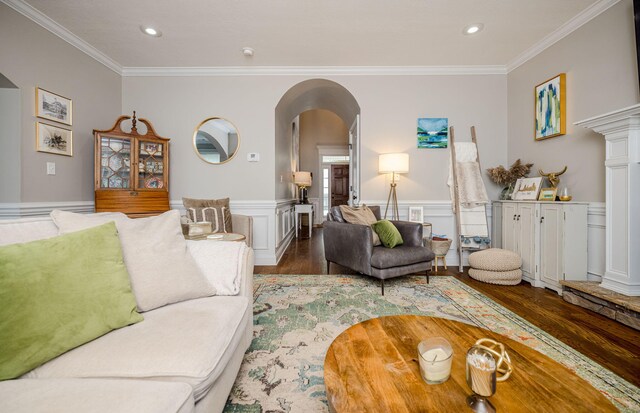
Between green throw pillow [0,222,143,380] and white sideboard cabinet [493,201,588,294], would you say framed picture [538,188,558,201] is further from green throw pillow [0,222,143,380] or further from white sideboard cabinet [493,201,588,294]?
green throw pillow [0,222,143,380]

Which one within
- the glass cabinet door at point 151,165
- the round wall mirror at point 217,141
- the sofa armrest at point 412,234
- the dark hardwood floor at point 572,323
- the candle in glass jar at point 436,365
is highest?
the round wall mirror at point 217,141

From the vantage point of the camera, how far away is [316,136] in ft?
26.3

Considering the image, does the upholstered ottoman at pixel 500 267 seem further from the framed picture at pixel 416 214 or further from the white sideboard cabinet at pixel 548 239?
the framed picture at pixel 416 214

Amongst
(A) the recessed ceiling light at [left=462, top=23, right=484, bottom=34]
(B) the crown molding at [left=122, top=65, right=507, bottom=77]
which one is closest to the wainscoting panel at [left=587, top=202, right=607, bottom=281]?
(A) the recessed ceiling light at [left=462, top=23, right=484, bottom=34]

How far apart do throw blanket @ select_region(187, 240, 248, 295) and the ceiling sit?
2.24 meters

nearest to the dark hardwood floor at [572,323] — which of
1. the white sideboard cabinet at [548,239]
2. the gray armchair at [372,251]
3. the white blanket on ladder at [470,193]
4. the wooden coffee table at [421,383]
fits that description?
the white sideboard cabinet at [548,239]

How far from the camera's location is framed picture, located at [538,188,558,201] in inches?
110

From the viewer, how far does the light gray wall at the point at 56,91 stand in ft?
8.07

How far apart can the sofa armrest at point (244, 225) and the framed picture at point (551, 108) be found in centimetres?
353

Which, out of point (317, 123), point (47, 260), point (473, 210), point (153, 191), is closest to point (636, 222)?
point (473, 210)

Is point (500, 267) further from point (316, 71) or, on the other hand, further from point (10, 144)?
point (10, 144)

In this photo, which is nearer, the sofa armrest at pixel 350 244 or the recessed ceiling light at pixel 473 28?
the sofa armrest at pixel 350 244

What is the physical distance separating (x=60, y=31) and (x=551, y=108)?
531 centimetres

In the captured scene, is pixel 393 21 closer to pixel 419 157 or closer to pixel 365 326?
pixel 419 157
